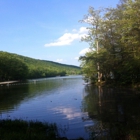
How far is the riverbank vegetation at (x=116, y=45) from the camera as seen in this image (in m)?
35.3

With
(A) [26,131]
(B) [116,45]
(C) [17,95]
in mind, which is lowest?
(C) [17,95]

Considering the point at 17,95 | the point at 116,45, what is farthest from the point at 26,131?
the point at 116,45

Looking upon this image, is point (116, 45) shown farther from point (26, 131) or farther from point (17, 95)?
point (26, 131)

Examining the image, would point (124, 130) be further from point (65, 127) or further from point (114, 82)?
point (114, 82)

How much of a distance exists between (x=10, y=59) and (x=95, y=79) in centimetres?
8431

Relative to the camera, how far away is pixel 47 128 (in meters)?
14.7

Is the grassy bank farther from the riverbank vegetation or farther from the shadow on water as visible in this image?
the riverbank vegetation

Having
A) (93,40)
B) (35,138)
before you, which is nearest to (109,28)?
(93,40)

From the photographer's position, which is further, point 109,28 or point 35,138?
point 109,28

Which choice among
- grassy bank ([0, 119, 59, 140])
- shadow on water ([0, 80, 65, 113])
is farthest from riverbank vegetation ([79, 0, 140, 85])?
grassy bank ([0, 119, 59, 140])

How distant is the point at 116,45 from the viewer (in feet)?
163

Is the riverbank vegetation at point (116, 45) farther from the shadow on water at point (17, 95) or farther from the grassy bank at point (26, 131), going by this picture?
the grassy bank at point (26, 131)

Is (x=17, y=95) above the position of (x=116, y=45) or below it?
below

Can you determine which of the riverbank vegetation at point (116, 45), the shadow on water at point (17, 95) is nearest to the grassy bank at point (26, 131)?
the shadow on water at point (17, 95)
